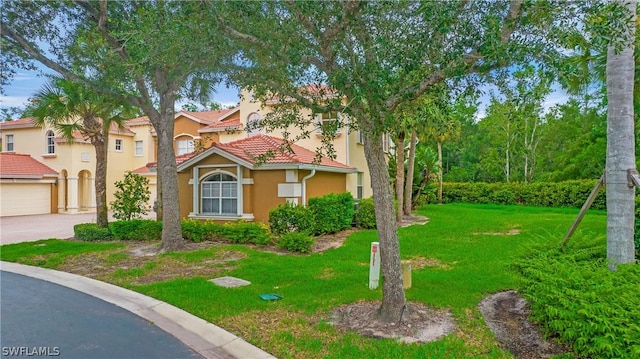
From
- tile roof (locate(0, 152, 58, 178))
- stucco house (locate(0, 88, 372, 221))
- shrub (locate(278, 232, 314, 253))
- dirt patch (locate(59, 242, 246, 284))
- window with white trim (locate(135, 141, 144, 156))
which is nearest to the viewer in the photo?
dirt patch (locate(59, 242, 246, 284))

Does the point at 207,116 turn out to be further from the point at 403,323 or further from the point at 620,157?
the point at 620,157

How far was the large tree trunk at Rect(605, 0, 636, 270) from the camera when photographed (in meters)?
5.62

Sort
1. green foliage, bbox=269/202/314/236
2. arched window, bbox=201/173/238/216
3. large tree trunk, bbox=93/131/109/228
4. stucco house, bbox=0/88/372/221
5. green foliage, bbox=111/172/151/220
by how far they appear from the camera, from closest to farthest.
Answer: green foliage, bbox=269/202/314/236
stucco house, bbox=0/88/372/221
large tree trunk, bbox=93/131/109/228
arched window, bbox=201/173/238/216
green foliage, bbox=111/172/151/220

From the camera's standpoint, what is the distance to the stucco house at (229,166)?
48.3ft

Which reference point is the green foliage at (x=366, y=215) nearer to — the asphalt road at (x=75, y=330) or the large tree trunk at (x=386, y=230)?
the large tree trunk at (x=386, y=230)

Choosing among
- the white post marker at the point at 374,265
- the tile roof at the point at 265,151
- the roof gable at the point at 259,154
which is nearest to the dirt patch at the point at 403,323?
the white post marker at the point at 374,265

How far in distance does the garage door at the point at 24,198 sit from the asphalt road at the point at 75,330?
72.0ft

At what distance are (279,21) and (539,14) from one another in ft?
11.5

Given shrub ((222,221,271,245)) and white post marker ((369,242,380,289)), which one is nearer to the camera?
white post marker ((369,242,380,289))

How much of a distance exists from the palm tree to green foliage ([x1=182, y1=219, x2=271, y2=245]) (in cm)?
385

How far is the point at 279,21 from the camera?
615cm

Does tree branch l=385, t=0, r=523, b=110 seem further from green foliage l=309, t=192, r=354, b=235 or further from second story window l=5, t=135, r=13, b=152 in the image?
second story window l=5, t=135, r=13, b=152

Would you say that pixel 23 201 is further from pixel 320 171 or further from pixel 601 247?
pixel 601 247

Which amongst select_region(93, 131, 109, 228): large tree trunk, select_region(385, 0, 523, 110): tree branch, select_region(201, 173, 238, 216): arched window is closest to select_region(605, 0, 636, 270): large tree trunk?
select_region(385, 0, 523, 110): tree branch
